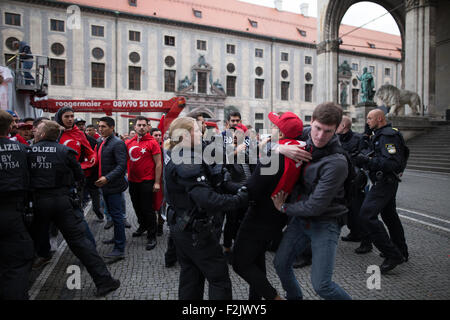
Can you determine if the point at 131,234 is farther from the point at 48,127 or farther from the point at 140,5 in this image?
the point at 140,5

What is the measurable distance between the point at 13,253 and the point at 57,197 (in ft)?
2.44

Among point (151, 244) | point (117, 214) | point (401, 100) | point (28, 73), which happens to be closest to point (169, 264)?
point (151, 244)

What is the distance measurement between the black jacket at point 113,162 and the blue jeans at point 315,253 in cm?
270

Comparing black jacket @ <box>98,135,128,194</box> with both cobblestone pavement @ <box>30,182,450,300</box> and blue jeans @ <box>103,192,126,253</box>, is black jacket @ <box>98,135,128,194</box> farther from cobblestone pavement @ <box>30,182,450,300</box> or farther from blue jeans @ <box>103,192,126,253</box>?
cobblestone pavement @ <box>30,182,450,300</box>

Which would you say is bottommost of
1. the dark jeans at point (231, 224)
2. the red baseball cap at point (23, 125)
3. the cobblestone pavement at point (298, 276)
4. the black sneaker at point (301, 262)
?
the cobblestone pavement at point (298, 276)

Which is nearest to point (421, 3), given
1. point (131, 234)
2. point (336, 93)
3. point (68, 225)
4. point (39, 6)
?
point (336, 93)

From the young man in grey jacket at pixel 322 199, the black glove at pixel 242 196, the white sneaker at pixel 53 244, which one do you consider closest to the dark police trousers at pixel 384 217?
the young man in grey jacket at pixel 322 199

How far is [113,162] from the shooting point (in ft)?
15.0

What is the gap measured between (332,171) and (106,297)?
270 centimetres

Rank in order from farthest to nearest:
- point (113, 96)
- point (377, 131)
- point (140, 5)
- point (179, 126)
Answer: point (140, 5) < point (113, 96) < point (377, 131) < point (179, 126)

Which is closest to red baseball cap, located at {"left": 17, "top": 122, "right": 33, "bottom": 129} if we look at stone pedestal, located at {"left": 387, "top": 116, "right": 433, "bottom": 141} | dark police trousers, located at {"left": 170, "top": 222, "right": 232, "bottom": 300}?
dark police trousers, located at {"left": 170, "top": 222, "right": 232, "bottom": 300}

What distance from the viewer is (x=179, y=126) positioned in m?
2.55

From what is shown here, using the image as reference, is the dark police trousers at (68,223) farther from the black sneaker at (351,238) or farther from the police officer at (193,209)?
the black sneaker at (351,238)

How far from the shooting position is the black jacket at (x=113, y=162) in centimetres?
445
